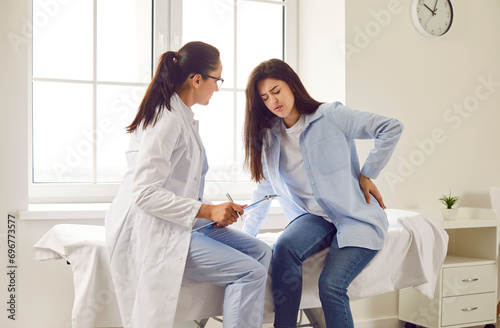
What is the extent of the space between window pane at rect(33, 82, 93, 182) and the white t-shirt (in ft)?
3.53

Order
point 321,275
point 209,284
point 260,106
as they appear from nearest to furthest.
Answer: point 209,284, point 321,275, point 260,106

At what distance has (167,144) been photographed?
1.59 metres

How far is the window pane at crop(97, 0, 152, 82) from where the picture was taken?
269 centimetres

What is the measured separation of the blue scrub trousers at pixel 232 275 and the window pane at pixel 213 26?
1.41 meters

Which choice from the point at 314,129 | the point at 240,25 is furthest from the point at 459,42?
the point at 314,129

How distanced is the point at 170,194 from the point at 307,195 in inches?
25.5

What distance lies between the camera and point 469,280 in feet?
9.00

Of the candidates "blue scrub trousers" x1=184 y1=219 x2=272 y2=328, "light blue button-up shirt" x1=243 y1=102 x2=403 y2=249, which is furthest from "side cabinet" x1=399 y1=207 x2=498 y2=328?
"blue scrub trousers" x1=184 y1=219 x2=272 y2=328

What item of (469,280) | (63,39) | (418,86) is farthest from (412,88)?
(63,39)

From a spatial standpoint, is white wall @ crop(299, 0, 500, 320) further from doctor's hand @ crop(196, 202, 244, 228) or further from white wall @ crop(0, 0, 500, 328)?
doctor's hand @ crop(196, 202, 244, 228)

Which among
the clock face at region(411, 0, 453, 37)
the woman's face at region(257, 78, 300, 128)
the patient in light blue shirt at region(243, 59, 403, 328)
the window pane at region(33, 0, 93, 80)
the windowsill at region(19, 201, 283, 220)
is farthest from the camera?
the clock face at region(411, 0, 453, 37)

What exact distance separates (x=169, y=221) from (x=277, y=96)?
635 mm

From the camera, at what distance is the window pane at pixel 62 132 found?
261cm

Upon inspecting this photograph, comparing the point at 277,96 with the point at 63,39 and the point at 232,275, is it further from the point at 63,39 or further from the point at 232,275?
the point at 63,39
